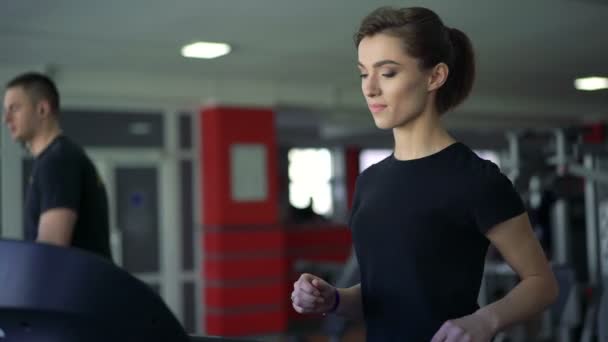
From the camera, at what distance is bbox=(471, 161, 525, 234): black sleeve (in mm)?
1006

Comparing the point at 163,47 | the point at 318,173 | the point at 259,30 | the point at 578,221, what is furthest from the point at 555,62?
the point at 318,173

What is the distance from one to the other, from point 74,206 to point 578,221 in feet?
19.3

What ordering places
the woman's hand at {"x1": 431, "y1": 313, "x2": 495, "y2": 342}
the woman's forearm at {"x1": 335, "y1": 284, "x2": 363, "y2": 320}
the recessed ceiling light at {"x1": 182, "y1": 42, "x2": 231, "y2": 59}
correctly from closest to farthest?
1. the woman's hand at {"x1": 431, "y1": 313, "x2": 495, "y2": 342}
2. the woman's forearm at {"x1": 335, "y1": 284, "x2": 363, "y2": 320}
3. the recessed ceiling light at {"x1": 182, "y1": 42, "x2": 231, "y2": 59}

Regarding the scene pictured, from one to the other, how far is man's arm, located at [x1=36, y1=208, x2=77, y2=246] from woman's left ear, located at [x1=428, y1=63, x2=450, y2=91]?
3.47 ft

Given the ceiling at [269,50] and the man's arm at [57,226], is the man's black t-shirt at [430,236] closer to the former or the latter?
the man's arm at [57,226]

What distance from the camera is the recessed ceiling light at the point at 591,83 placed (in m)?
6.91

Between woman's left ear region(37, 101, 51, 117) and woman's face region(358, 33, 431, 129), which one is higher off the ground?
woman's left ear region(37, 101, 51, 117)

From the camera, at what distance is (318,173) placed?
40.1ft

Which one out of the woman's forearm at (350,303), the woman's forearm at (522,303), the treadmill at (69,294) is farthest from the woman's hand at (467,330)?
the treadmill at (69,294)

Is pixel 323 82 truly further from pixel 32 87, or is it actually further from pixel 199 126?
pixel 32 87

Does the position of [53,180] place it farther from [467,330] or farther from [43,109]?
[467,330]

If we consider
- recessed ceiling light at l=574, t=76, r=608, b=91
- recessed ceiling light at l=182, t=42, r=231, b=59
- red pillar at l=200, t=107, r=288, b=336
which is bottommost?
red pillar at l=200, t=107, r=288, b=336

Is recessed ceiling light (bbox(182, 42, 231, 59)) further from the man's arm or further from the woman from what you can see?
the woman

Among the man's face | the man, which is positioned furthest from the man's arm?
the man's face
